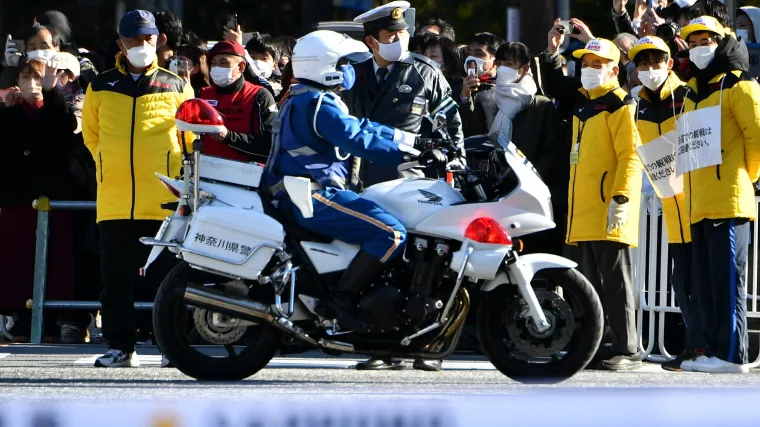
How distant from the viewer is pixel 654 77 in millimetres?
10336

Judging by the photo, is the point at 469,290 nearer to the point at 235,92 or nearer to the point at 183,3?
the point at 235,92

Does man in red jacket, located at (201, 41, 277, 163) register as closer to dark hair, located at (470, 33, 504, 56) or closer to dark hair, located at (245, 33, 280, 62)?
dark hair, located at (245, 33, 280, 62)

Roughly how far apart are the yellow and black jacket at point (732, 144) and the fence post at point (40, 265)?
16.3 feet

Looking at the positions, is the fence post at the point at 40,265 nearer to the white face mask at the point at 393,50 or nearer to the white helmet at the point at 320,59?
the white face mask at the point at 393,50

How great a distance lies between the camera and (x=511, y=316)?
866 cm

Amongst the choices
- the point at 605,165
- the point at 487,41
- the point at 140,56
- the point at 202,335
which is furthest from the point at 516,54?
the point at 202,335

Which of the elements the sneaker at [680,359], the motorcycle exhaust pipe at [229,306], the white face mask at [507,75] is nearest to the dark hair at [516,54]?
the white face mask at [507,75]

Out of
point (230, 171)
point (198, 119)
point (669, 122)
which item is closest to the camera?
point (230, 171)

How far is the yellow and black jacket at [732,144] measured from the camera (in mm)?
9609

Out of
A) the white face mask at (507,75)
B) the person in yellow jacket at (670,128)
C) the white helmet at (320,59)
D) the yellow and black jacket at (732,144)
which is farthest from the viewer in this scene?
the white face mask at (507,75)

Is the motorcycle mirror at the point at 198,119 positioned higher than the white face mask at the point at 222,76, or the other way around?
the white face mask at the point at 222,76

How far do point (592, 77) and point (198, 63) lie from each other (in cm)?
326

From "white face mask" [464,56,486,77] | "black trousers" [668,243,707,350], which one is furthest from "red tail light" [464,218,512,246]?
"white face mask" [464,56,486,77]

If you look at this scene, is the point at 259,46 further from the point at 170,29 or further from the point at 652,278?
the point at 652,278
